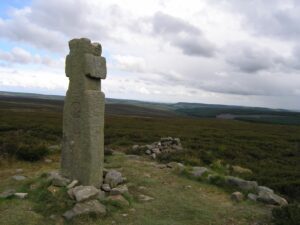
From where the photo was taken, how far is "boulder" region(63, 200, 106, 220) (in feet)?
25.4

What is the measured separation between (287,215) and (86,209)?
4.51m

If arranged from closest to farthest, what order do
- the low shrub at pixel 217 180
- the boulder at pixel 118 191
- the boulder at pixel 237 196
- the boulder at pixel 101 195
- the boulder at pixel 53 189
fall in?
1. the boulder at pixel 101 195
2. the boulder at pixel 53 189
3. the boulder at pixel 118 191
4. the boulder at pixel 237 196
5. the low shrub at pixel 217 180

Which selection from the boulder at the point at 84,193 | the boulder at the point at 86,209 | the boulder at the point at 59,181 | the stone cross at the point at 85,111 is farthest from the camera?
the stone cross at the point at 85,111

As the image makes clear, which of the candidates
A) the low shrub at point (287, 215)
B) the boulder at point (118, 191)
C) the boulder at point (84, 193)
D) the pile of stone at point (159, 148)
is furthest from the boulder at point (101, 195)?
the pile of stone at point (159, 148)

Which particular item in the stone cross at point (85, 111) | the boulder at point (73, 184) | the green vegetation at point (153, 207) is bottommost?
the green vegetation at point (153, 207)

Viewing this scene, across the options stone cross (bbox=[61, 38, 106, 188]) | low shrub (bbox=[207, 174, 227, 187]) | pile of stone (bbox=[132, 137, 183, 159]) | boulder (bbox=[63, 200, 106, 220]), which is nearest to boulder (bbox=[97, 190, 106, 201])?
boulder (bbox=[63, 200, 106, 220])

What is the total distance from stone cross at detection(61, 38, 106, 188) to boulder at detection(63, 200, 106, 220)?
153 centimetres

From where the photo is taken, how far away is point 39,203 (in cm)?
853

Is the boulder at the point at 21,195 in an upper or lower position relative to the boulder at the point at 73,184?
lower

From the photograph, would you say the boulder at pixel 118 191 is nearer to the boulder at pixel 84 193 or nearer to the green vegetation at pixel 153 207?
the green vegetation at pixel 153 207

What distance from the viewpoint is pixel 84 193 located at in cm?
855

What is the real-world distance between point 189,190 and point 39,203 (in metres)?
4.35

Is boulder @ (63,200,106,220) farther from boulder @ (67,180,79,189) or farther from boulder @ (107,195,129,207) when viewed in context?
boulder @ (67,180,79,189)

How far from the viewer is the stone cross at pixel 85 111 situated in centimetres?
959
